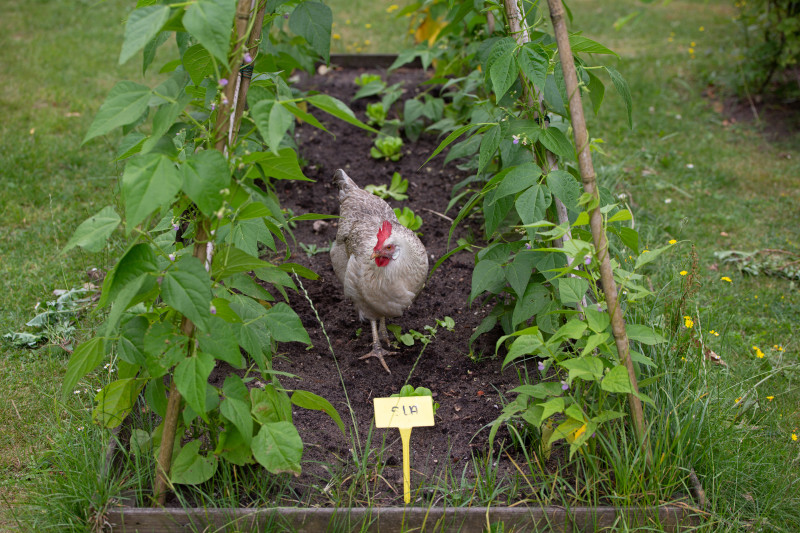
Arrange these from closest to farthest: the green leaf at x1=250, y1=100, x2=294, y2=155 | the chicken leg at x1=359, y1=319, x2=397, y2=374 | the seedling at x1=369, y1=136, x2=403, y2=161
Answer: the green leaf at x1=250, y1=100, x2=294, y2=155, the chicken leg at x1=359, y1=319, x2=397, y2=374, the seedling at x1=369, y1=136, x2=403, y2=161

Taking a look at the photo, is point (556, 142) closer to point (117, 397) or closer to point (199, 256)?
→ point (199, 256)

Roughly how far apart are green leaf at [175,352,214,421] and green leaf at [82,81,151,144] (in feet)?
2.25

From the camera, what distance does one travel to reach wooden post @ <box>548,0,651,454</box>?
2201 mm

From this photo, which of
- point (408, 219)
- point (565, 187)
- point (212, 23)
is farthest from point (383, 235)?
point (212, 23)

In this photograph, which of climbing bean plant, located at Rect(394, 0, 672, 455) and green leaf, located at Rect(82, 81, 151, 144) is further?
climbing bean plant, located at Rect(394, 0, 672, 455)

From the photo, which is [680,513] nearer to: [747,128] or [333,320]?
[333,320]

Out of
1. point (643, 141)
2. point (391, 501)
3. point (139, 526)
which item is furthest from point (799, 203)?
point (139, 526)

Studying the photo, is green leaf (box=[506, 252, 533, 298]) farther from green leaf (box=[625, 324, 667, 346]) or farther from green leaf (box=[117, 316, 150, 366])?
green leaf (box=[117, 316, 150, 366])

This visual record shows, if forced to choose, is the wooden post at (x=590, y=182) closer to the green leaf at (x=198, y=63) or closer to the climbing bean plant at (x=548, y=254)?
the climbing bean plant at (x=548, y=254)

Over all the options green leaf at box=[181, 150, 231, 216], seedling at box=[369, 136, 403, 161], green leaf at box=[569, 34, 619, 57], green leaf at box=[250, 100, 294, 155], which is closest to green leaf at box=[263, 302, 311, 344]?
green leaf at box=[181, 150, 231, 216]

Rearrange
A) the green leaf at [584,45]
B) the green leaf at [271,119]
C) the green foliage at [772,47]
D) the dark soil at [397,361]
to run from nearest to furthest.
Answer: the green leaf at [271,119], the green leaf at [584,45], the dark soil at [397,361], the green foliage at [772,47]

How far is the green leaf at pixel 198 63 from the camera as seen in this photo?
7.07ft

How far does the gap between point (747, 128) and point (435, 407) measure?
4746 millimetres

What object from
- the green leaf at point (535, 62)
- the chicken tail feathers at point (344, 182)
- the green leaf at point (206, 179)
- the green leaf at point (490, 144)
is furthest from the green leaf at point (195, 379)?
the chicken tail feathers at point (344, 182)
